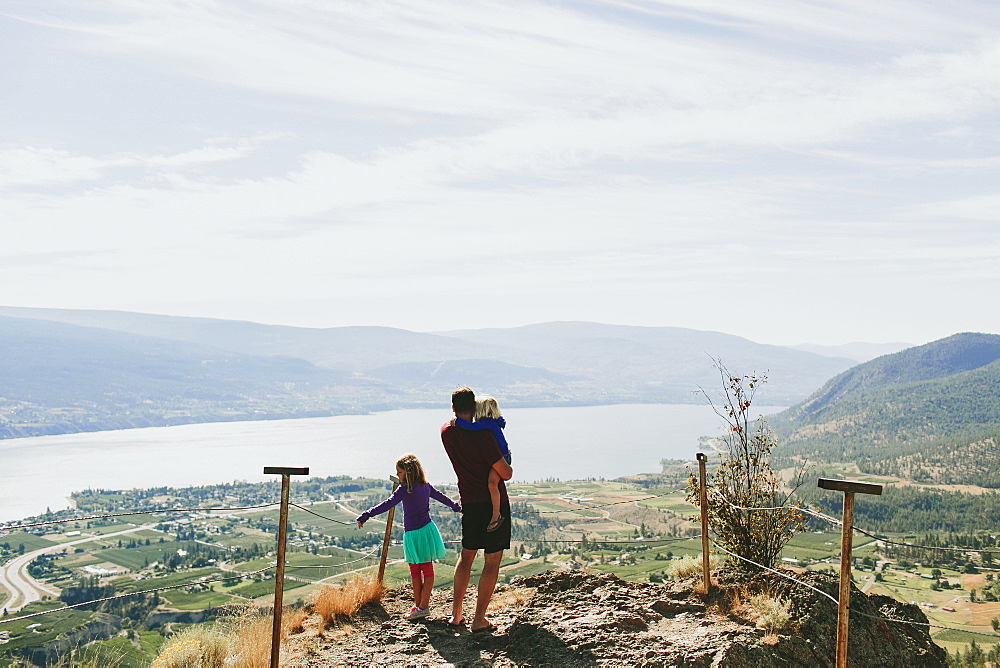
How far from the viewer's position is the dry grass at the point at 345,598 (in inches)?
241

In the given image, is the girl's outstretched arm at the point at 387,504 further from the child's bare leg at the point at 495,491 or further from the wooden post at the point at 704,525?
the wooden post at the point at 704,525

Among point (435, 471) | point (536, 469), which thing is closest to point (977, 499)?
point (536, 469)

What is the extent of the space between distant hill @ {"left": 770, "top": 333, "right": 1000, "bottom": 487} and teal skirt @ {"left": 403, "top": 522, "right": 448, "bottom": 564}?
86987mm

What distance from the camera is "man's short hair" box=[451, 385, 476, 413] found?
5207mm

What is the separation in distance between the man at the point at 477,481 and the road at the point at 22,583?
37592mm

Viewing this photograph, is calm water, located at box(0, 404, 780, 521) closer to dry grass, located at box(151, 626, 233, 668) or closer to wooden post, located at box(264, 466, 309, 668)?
dry grass, located at box(151, 626, 233, 668)

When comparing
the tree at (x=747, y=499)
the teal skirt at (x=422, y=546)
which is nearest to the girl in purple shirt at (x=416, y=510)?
the teal skirt at (x=422, y=546)

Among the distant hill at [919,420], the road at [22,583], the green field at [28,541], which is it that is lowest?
the green field at [28,541]

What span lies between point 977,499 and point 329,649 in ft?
258

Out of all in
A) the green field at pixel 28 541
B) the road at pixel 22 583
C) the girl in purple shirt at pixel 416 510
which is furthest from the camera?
the green field at pixel 28 541

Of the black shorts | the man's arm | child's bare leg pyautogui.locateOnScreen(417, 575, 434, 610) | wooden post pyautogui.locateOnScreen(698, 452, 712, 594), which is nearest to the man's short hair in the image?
the man's arm

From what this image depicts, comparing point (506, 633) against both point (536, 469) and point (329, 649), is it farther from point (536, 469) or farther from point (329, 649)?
point (536, 469)

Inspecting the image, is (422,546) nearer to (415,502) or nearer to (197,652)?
(415,502)

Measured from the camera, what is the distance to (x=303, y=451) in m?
117
